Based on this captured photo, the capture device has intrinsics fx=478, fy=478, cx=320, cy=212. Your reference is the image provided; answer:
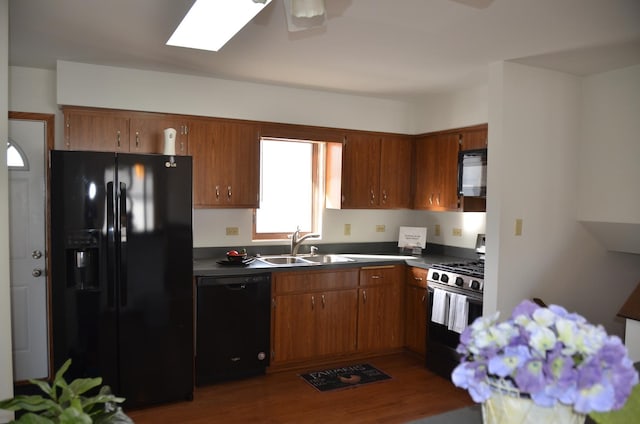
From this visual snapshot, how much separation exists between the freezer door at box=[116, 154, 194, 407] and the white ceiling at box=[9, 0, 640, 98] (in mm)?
781

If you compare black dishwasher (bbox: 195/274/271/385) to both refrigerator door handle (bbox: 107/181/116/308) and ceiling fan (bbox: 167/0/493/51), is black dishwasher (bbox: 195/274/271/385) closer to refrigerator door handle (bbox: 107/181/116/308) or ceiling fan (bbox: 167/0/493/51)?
refrigerator door handle (bbox: 107/181/116/308)

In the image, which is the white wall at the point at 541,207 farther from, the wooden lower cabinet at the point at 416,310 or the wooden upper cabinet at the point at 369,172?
the wooden upper cabinet at the point at 369,172

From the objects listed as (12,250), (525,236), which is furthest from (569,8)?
(12,250)

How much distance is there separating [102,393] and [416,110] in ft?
13.8

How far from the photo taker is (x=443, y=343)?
3891 mm

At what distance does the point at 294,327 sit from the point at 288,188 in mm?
1355

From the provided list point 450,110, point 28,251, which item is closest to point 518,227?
point 450,110

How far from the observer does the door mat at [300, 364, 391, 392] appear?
3.73m

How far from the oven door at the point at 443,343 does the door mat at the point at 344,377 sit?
418 millimetres

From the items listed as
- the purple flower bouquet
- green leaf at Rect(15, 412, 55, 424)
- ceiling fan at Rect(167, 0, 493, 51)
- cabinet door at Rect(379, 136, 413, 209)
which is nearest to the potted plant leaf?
green leaf at Rect(15, 412, 55, 424)

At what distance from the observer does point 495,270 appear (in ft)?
10.9

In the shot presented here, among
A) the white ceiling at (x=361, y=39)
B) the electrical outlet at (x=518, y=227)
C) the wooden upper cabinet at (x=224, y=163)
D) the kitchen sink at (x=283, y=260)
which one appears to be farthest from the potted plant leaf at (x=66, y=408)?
the kitchen sink at (x=283, y=260)

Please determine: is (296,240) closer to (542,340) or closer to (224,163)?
(224,163)

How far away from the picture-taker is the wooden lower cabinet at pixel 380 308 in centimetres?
427
